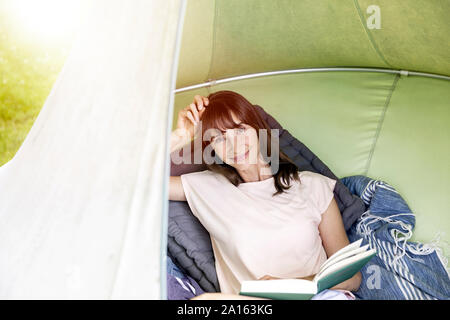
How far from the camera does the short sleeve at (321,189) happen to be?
1.63 meters

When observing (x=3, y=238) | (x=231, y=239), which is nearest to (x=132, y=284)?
(x=3, y=238)

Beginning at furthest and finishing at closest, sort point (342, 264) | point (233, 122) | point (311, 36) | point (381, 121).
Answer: point (381, 121) < point (311, 36) < point (233, 122) < point (342, 264)

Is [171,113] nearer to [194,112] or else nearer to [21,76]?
[194,112]

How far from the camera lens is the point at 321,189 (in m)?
1.68

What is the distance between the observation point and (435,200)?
175 cm

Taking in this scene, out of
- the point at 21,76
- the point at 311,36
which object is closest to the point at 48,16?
the point at 21,76

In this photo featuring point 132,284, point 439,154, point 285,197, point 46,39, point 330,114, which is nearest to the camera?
point 132,284

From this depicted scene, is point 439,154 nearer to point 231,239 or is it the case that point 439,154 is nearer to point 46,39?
point 231,239

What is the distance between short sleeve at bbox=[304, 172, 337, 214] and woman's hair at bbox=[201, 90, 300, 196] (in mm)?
54

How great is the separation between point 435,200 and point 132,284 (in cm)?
127

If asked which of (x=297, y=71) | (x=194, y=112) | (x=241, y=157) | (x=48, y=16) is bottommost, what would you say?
(x=241, y=157)

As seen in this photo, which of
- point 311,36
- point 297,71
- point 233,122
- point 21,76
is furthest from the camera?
point 21,76

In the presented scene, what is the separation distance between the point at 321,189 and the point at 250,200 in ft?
0.80

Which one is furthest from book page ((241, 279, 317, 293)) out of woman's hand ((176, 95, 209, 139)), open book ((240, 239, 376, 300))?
woman's hand ((176, 95, 209, 139))
